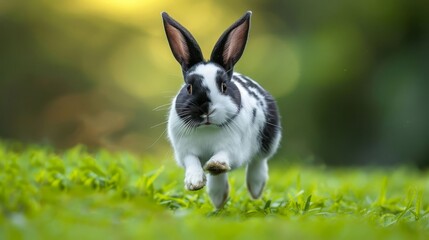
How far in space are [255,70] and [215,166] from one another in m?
11.7

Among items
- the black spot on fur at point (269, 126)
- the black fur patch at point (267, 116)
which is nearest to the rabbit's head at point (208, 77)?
the black fur patch at point (267, 116)

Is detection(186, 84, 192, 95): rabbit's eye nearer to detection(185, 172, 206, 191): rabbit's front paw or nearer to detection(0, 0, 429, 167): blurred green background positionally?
detection(185, 172, 206, 191): rabbit's front paw

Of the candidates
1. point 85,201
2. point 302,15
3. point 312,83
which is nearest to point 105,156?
point 85,201

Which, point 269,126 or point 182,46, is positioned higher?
point 182,46

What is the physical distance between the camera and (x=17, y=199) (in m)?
4.03

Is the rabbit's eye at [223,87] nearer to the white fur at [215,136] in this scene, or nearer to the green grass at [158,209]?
the white fur at [215,136]

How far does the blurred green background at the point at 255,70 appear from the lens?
14.7 metres

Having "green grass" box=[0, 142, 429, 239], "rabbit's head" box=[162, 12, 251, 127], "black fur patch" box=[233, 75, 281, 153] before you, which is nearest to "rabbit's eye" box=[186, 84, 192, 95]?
"rabbit's head" box=[162, 12, 251, 127]

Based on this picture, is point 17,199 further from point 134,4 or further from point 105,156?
point 134,4

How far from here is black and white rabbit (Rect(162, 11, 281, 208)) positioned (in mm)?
4578

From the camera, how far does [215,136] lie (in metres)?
4.74

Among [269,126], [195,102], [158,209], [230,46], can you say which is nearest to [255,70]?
[269,126]

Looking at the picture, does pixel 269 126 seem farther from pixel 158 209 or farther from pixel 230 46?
pixel 158 209

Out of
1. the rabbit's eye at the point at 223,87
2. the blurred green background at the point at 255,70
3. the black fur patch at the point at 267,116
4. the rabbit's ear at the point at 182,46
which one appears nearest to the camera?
the rabbit's eye at the point at 223,87
